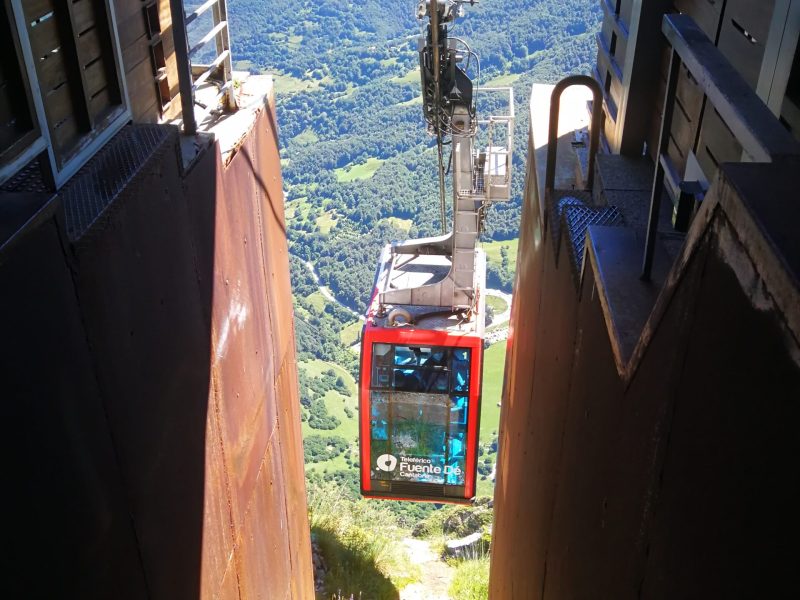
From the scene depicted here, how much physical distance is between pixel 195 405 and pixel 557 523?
65.6 inches

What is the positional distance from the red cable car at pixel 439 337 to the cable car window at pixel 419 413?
12mm

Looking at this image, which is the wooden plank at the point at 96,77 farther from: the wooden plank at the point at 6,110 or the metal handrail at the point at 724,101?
the metal handrail at the point at 724,101

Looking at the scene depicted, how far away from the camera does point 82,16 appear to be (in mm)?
3311

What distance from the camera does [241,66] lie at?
220 feet

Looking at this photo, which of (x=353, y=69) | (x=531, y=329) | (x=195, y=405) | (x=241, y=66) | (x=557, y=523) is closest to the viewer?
(x=557, y=523)

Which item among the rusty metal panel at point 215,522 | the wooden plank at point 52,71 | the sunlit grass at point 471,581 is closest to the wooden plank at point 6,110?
the wooden plank at point 52,71

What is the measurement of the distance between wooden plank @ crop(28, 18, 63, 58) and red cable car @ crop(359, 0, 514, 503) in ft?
20.8

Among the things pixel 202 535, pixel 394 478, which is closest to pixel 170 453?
pixel 202 535

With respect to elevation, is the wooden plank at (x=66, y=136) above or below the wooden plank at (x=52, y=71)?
below

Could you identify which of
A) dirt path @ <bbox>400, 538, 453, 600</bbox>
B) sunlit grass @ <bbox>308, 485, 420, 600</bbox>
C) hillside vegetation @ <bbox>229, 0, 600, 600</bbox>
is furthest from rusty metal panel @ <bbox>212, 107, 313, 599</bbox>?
hillside vegetation @ <bbox>229, 0, 600, 600</bbox>

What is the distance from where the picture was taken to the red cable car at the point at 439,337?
942 cm

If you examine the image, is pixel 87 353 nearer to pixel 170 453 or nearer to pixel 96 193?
pixel 96 193

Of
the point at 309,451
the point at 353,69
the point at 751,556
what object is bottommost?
the point at 309,451

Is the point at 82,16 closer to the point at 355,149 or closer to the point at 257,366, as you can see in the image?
the point at 257,366
